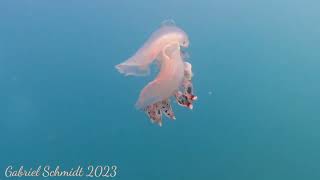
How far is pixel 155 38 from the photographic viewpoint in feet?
9.56

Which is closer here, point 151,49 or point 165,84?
point 165,84

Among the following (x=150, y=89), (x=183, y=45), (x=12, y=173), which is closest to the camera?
(x=150, y=89)

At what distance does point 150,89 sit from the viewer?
265 centimetres

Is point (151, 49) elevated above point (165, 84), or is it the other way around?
point (151, 49)

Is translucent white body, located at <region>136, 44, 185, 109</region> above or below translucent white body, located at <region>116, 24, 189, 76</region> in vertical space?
below

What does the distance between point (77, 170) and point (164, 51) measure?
2.11 metres

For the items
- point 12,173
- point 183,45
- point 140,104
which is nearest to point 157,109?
point 140,104

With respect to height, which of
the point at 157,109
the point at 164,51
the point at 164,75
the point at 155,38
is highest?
the point at 155,38

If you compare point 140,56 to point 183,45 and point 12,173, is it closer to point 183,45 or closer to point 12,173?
point 183,45

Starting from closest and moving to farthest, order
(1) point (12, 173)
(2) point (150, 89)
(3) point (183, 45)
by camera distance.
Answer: (2) point (150, 89)
(3) point (183, 45)
(1) point (12, 173)

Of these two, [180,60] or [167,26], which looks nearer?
[180,60]

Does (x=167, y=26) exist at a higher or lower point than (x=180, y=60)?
higher

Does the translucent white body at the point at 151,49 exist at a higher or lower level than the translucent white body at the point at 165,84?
higher

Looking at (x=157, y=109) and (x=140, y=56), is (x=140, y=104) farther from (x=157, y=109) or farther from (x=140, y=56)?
(x=140, y=56)
